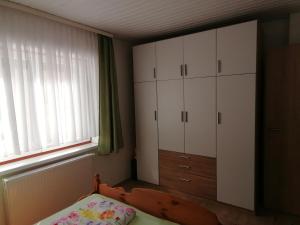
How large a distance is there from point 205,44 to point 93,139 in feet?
6.63

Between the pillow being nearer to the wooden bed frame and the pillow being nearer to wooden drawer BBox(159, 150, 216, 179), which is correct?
the wooden bed frame

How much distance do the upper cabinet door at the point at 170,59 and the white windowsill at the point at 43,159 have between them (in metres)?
1.44

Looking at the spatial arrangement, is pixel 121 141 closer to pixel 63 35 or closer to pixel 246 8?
pixel 63 35

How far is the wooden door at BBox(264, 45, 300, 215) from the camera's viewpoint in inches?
91.8

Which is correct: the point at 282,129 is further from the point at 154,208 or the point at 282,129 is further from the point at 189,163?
the point at 154,208

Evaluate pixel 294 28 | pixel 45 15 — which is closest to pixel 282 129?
pixel 294 28

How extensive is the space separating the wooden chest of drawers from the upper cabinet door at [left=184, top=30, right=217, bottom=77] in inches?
45.5

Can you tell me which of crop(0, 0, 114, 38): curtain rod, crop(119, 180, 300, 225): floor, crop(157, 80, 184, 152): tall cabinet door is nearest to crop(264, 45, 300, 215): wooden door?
crop(119, 180, 300, 225): floor

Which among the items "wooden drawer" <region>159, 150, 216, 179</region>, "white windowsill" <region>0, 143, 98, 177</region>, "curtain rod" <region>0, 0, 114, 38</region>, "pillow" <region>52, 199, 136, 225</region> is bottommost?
A: "wooden drawer" <region>159, 150, 216, 179</region>

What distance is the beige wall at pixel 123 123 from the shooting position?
10.5ft

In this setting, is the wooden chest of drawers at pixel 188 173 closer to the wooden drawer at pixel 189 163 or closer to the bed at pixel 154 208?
the wooden drawer at pixel 189 163

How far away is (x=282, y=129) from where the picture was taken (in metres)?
2.41

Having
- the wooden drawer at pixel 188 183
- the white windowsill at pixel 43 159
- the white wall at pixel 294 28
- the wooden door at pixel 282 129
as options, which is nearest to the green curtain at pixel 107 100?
the white windowsill at pixel 43 159

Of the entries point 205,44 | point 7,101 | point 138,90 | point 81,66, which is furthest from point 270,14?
point 7,101
